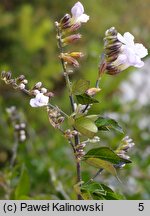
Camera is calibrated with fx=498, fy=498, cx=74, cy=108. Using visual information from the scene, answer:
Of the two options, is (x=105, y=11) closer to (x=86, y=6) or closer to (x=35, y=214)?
(x=86, y=6)

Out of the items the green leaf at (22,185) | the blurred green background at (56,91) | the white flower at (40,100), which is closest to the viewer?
the white flower at (40,100)

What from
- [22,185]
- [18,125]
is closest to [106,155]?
[22,185]

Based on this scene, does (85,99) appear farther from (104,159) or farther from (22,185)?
(22,185)

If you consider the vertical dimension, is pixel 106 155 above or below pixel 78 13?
below

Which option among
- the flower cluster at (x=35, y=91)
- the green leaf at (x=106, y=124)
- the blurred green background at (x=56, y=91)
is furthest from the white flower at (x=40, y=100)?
the blurred green background at (x=56, y=91)

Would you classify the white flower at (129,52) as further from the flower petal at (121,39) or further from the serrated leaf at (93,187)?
the serrated leaf at (93,187)
